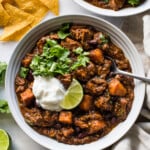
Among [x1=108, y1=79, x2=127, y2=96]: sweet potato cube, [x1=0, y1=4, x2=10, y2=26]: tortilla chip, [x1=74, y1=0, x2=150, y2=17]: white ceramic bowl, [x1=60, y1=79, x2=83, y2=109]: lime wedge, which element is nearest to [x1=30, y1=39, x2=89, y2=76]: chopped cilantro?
[x1=60, y1=79, x2=83, y2=109]: lime wedge

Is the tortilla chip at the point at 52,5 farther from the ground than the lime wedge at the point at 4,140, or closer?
farther from the ground

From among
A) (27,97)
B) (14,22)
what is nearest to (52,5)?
(14,22)

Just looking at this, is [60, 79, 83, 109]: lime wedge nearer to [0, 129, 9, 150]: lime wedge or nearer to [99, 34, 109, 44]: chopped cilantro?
[99, 34, 109, 44]: chopped cilantro

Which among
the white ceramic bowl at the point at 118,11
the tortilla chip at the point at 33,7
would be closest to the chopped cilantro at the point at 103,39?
the white ceramic bowl at the point at 118,11

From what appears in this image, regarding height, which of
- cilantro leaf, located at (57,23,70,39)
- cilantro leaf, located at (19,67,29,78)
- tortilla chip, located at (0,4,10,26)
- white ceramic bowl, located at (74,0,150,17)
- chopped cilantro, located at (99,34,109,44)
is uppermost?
tortilla chip, located at (0,4,10,26)

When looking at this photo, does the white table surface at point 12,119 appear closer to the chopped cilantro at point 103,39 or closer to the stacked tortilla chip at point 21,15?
the stacked tortilla chip at point 21,15

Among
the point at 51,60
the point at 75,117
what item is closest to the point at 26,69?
the point at 51,60
